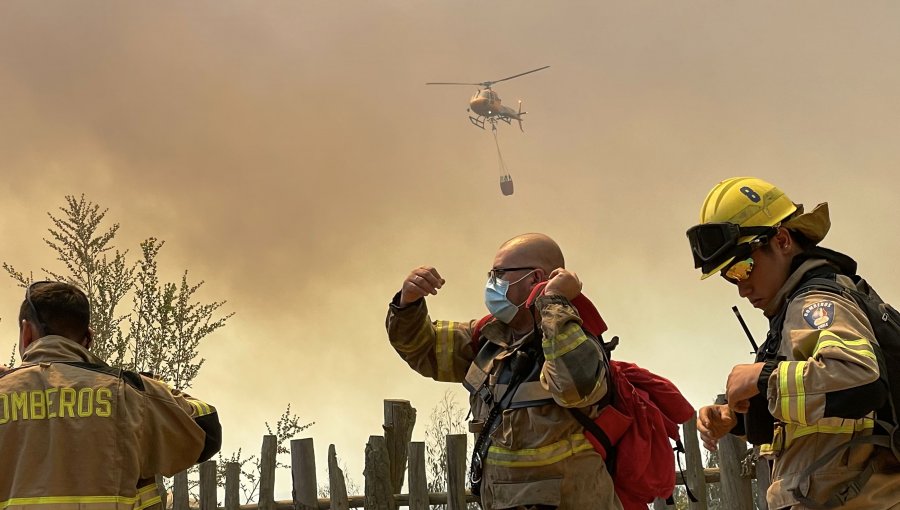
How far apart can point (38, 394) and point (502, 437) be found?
6.50 ft

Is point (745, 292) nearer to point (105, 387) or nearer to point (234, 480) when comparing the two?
point (105, 387)

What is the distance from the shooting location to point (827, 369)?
286 cm

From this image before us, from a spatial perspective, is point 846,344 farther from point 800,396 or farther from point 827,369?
point 800,396

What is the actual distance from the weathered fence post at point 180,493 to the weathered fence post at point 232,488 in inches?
13.6

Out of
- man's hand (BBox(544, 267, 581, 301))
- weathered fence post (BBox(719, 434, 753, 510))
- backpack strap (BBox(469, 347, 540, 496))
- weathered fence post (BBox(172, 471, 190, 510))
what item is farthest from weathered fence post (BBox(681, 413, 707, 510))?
weathered fence post (BBox(172, 471, 190, 510))

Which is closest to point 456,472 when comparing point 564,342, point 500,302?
point 500,302

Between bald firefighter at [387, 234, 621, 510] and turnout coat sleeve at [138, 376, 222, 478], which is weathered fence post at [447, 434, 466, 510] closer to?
bald firefighter at [387, 234, 621, 510]

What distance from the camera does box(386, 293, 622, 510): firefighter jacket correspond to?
3775 millimetres

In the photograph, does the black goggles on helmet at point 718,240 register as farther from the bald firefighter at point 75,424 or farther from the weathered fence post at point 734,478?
the weathered fence post at point 734,478

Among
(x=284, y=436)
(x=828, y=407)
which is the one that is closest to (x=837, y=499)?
(x=828, y=407)

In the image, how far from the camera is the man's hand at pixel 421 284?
177 inches

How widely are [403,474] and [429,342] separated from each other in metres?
2.49

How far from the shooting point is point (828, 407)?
2842mm

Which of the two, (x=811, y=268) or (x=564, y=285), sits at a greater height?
(x=564, y=285)
